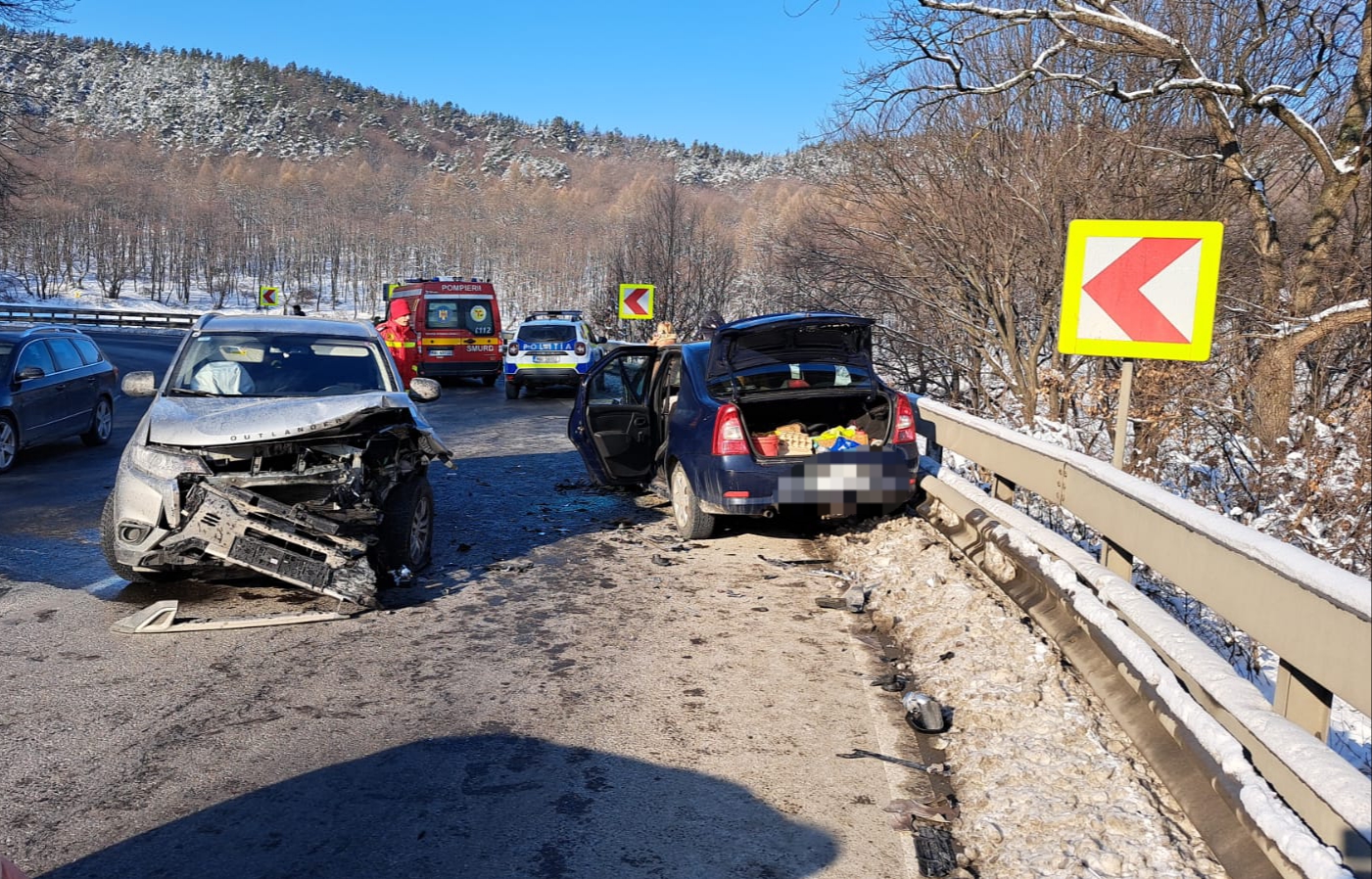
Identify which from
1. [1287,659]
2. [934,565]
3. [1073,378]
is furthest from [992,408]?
[1287,659]

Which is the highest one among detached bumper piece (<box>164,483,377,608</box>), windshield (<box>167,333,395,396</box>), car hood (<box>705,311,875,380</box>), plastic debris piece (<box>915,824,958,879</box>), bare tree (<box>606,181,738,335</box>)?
bare tree (<box>606,181,738,335</box>)

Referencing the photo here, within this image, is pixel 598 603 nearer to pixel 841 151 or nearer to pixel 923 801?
pixel 923 801

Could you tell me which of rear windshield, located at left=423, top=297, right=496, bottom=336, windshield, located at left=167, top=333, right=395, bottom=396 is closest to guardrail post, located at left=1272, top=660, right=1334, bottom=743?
windshield, located at left=167, top=333, right=395, bottom=396

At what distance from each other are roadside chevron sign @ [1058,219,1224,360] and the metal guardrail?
57.1 metres

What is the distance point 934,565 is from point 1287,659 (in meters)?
3.91

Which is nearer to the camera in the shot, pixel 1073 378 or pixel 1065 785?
pixel 1065 785

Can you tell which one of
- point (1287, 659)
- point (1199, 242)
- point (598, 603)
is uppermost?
point (1199, 242)

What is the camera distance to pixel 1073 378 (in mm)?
12461

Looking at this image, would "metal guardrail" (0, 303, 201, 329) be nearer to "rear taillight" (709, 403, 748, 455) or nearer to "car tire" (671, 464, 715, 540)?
"car tire" (671, 464, 715, 540)

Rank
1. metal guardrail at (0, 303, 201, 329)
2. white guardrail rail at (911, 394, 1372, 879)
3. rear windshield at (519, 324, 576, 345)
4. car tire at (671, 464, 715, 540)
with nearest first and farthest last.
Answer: white guardrail rail at (911, 394, 1372, 879) < car tire at (671, 464, 715, 540) < rear windshield at (519, 324, 576, 345) < metal guardrail at (0, 303, 201, 329)

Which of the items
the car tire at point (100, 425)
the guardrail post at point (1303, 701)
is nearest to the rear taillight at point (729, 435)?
the guardrail post at point (1303, 701)

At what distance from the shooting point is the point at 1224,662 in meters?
3.73

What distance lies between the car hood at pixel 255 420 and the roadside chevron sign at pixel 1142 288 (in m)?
4.26

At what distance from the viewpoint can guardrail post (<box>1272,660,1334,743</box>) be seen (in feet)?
10.1
